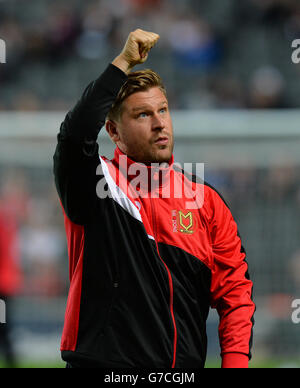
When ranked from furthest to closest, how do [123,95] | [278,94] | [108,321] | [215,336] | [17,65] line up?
[17,65] < [278,94] < [215,336] < [123,95] < [108,321]

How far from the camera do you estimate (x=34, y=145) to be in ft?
19.6

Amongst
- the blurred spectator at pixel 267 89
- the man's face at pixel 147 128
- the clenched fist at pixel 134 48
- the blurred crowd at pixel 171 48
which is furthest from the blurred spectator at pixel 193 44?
the clenched fist at pixel 134 48

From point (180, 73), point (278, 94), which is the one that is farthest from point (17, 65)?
point (278, 94)

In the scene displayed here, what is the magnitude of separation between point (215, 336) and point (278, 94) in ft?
10.6

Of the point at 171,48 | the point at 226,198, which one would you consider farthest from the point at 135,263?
the point at 171,48

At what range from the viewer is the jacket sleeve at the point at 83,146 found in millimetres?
2479

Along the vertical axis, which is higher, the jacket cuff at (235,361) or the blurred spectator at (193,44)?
the blurred spectator at (193,44)

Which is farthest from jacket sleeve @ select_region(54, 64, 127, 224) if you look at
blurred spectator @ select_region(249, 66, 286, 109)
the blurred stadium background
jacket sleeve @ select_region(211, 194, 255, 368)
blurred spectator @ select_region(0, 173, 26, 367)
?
blurred spectator @ select_region(249, 66, 286, 109)

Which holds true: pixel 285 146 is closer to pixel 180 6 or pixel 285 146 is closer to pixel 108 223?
pixel 108 223

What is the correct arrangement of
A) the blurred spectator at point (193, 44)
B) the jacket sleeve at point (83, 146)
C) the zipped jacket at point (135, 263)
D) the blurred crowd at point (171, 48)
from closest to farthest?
the jacket sleeve at point (83, 146), the zipped jacket at point (135, 263), the blurred crowd at point (171, 48), the blurred spectator at point (193, 44)

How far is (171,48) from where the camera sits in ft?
28.7

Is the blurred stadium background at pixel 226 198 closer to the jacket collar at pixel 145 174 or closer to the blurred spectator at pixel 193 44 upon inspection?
the blurred spectator at pixel 193 44

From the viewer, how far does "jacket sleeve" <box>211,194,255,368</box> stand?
9.20 feet

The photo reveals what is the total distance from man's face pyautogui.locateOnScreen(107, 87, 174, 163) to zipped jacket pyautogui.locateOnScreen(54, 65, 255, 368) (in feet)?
0.20
